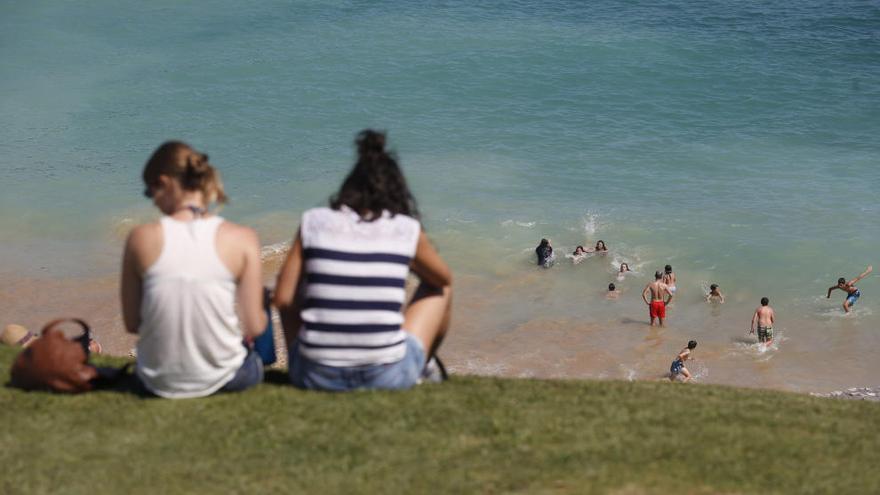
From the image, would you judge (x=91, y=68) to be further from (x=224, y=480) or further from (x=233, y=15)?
(x=224, y=480)

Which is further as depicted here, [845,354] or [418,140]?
[418,140]

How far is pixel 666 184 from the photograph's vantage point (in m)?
32.8

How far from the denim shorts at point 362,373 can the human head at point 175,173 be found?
3.81 feet

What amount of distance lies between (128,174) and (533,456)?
29.7 meters

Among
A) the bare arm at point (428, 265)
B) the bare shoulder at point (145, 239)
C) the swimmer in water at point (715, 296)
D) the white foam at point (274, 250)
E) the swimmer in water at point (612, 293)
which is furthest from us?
the white foam at point (274, 250)

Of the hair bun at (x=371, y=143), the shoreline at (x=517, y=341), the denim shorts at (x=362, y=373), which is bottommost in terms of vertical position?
the shoreline at (x=517, y=341)

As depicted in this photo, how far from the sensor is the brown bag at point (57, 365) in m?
7.13

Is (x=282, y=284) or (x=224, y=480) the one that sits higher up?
(x=282, y=284)

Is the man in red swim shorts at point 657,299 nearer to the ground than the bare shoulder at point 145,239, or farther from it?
nearer to the ground

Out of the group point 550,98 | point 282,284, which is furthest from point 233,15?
point 282,284

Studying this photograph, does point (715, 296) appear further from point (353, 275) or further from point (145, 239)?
Result: point (145, 239)

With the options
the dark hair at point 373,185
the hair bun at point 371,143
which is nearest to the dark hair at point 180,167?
the dark hair at point 373,185

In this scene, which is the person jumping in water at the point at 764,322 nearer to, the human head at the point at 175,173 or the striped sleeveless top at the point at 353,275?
the striped sleeveless top at the point at 353,275

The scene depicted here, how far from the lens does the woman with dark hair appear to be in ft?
21.4
